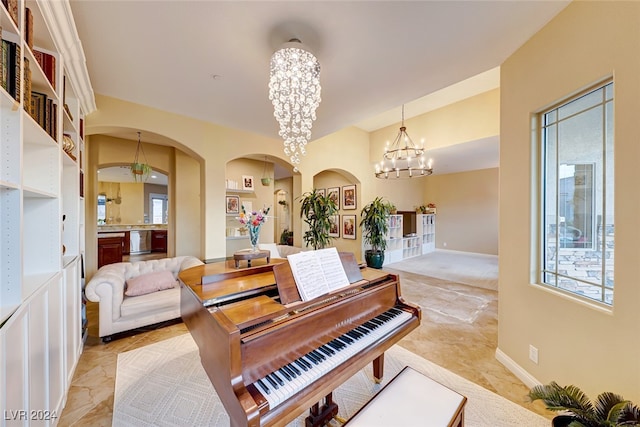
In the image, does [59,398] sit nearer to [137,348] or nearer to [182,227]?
[137,348]

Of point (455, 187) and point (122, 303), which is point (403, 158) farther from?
point (122, 303)

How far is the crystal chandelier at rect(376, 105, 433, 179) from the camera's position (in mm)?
4193

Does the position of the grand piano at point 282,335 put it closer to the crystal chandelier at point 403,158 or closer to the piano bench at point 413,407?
the piano bench at point 413,407

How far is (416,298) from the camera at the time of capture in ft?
13.2

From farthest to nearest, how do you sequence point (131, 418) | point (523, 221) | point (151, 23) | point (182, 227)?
point (182, 227), point (523, 221), point (151, 23), point (131, 418)

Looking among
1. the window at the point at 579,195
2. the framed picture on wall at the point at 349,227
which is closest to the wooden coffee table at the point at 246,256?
the window at the point at 579,195

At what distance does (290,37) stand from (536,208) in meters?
2.46

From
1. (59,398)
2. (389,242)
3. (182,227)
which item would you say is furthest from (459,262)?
(59,398)

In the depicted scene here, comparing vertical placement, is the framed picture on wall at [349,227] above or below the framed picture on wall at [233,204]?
below

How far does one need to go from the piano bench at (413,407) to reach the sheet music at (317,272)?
1.92 feet

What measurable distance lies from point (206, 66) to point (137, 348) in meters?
3.01

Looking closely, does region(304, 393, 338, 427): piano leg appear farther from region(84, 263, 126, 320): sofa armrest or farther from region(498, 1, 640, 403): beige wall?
region(84, 263, 126, 320): sofa armrest

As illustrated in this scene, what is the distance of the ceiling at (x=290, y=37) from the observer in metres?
1.65

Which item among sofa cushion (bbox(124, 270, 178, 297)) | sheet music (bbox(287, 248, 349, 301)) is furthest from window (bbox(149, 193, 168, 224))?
sheet music (bbox(287, 248, 349, 301))
